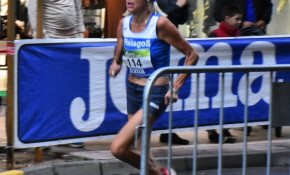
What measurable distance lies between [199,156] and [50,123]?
1.69 meters

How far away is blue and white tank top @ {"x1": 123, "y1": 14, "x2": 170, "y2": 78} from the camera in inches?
230

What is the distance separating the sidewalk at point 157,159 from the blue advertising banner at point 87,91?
25cm

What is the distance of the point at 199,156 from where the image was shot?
7.81m

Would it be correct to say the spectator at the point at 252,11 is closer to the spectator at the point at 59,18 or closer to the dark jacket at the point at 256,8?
the dark jacket at the point at 256,8

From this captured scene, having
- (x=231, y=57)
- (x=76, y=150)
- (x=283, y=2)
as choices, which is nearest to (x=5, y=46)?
(x=76, y=150)

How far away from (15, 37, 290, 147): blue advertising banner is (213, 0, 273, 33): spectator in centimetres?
123

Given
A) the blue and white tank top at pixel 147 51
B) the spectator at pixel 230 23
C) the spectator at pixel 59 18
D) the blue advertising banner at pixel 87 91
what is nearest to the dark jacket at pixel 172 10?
the blue advertising banner at pixel 87 91

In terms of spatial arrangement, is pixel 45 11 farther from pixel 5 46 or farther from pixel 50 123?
pixel 50 123

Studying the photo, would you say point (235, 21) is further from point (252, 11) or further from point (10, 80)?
point (10, 80)

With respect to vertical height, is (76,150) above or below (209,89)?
below

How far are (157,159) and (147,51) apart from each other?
6.19ft

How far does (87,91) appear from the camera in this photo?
7.55 m

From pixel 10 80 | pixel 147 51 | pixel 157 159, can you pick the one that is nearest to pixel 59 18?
pixel 10 80

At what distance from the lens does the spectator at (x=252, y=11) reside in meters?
9.78
